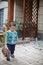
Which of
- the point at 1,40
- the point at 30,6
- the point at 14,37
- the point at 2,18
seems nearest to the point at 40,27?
the point at 30,6

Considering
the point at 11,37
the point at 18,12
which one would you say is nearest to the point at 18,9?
the point at 18,12

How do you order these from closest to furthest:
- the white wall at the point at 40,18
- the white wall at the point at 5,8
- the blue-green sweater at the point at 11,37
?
the blue-green sweater at the point at 11,37 → the white wall at the point at 40,18 → the white wall at the point at 5,8

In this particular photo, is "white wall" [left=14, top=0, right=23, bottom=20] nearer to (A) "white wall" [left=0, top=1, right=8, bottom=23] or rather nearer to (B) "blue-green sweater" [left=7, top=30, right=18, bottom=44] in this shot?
(A) "white wall" [left=0, top=1, right=8, bottom=23]

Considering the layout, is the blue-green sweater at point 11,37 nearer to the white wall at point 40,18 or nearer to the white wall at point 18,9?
the white wall at point 40,18

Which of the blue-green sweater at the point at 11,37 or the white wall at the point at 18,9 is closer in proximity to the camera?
the blue-green sweater at the point at 11,37

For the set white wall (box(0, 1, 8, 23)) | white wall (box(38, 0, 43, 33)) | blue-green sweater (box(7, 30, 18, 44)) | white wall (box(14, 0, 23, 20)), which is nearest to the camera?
blue-green sweater (box(7, 30, 18, 44))

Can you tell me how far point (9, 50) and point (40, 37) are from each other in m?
6.09

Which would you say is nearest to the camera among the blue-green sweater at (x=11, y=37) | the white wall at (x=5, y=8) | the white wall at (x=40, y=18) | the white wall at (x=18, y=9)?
the blue-green sweater at (x=11, y=37)

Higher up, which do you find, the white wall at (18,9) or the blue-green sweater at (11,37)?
the white wall at (18,9)

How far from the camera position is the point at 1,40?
36.1 ft

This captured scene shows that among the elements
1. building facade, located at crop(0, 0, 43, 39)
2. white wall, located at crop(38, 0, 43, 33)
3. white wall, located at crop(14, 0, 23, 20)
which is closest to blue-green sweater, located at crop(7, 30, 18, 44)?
building facade, located at crop(0, 0, 43, 39)

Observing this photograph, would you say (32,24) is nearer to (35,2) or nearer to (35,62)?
(35,2)

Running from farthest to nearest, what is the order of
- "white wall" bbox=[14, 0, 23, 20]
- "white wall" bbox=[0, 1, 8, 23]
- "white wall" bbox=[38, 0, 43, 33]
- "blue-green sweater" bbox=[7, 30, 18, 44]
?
"white wall" bbox=[0, 1, 8, 23], "white wall" bbox=[14, 0, 23, 20], "white wall" bbox=[38, 0, 43, 33], "blue-green sweater" bbox=[7, 30, 18, 44]

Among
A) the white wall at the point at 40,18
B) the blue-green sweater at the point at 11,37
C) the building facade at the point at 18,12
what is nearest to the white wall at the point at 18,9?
the building facade at the point at 18,12
